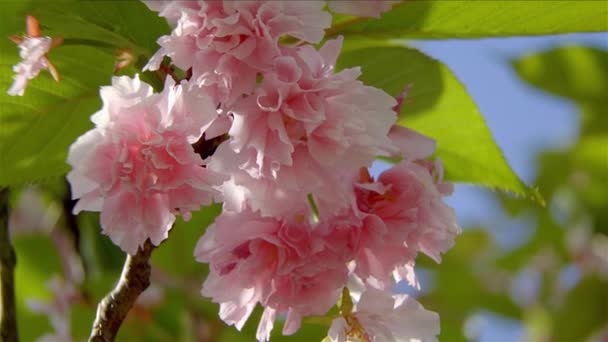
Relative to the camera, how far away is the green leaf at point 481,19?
1058 mm

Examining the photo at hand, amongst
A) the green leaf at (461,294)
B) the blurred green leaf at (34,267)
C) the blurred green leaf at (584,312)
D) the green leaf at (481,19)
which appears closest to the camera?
the green leaf at (481,19)

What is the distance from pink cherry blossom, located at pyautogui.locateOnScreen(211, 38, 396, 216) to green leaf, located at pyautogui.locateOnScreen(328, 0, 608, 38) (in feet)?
0.93

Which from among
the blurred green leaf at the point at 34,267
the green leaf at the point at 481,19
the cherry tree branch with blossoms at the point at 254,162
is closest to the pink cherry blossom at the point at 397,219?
the cherry tree branch with blossoms at the point at 254,162

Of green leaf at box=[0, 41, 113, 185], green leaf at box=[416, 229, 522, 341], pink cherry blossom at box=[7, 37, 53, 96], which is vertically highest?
pink cherry blossom at box=[7, 37, 53, 96]

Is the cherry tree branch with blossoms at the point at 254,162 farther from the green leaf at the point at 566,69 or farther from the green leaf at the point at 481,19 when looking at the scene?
the green leaf at the point at 566,69

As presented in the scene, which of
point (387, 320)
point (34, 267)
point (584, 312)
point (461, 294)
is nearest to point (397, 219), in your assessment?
point (387, 320)

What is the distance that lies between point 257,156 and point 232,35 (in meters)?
0.10

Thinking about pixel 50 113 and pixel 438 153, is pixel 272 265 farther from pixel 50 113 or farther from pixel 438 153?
pixel 438 153

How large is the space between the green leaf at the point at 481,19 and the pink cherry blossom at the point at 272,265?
0.31 m

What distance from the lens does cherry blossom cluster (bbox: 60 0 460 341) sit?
0.75 metres

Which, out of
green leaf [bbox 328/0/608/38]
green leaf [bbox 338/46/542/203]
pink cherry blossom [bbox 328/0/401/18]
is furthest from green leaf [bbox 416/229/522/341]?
pink cherry blossom [bbox 328/0/401/18]

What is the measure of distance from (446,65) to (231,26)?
18.0 inches

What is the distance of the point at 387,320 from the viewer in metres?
0.89

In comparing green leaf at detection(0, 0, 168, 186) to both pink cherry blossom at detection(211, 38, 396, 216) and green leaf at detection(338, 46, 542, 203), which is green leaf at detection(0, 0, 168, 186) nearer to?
pink cherry blossom at detection(211, 38, 396, 216)
